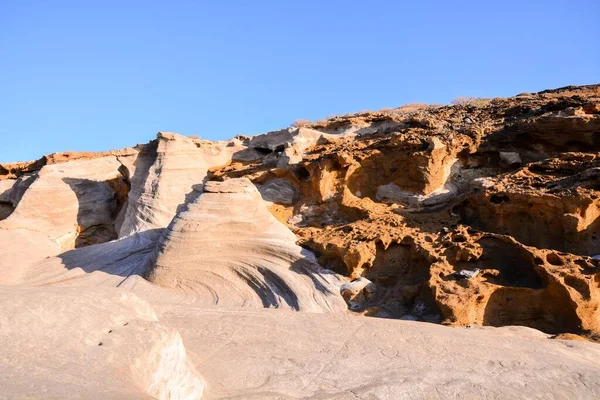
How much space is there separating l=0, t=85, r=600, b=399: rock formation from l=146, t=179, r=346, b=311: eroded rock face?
3 centimetres

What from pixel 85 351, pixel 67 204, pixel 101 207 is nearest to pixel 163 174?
pixel 101 207

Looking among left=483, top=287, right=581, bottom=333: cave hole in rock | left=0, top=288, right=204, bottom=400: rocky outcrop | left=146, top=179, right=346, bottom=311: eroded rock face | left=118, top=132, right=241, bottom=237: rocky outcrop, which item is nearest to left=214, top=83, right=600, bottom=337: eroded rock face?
left=483, top=287, right=581, bottom=333: cave hole in rock

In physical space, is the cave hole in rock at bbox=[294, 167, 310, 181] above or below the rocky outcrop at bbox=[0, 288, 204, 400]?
above

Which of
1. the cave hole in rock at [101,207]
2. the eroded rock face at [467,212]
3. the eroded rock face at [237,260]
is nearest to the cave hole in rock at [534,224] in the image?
the eroded rock face at [467,212]

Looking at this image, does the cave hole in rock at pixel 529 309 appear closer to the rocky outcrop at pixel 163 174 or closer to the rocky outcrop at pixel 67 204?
the rocky outcrop at pixel 163 174

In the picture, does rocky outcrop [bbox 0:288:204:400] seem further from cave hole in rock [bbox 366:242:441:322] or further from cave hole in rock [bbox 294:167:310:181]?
cave hole in rock [bbox 294:167:310:181]

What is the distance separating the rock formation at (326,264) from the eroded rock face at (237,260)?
0.03m

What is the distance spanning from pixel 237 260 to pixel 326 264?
1.08 meters

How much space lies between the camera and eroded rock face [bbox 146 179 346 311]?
637cm

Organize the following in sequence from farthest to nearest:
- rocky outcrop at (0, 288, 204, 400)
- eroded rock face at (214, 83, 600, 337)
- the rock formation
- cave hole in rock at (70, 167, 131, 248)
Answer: cave hole in rock at (70, 167, 131, 248)
eroded rock face at (214, 83, 600, 337)
the rock formation
rocky outcrop at (0, 288, 204, 400)

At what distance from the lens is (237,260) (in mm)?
6852

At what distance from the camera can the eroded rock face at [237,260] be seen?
251 inches

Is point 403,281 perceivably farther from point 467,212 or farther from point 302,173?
point 302,173

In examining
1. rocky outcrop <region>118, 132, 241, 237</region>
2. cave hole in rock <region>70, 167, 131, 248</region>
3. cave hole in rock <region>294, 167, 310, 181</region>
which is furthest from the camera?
cave hole in rock <region>70, 167, 131, 248</region>
